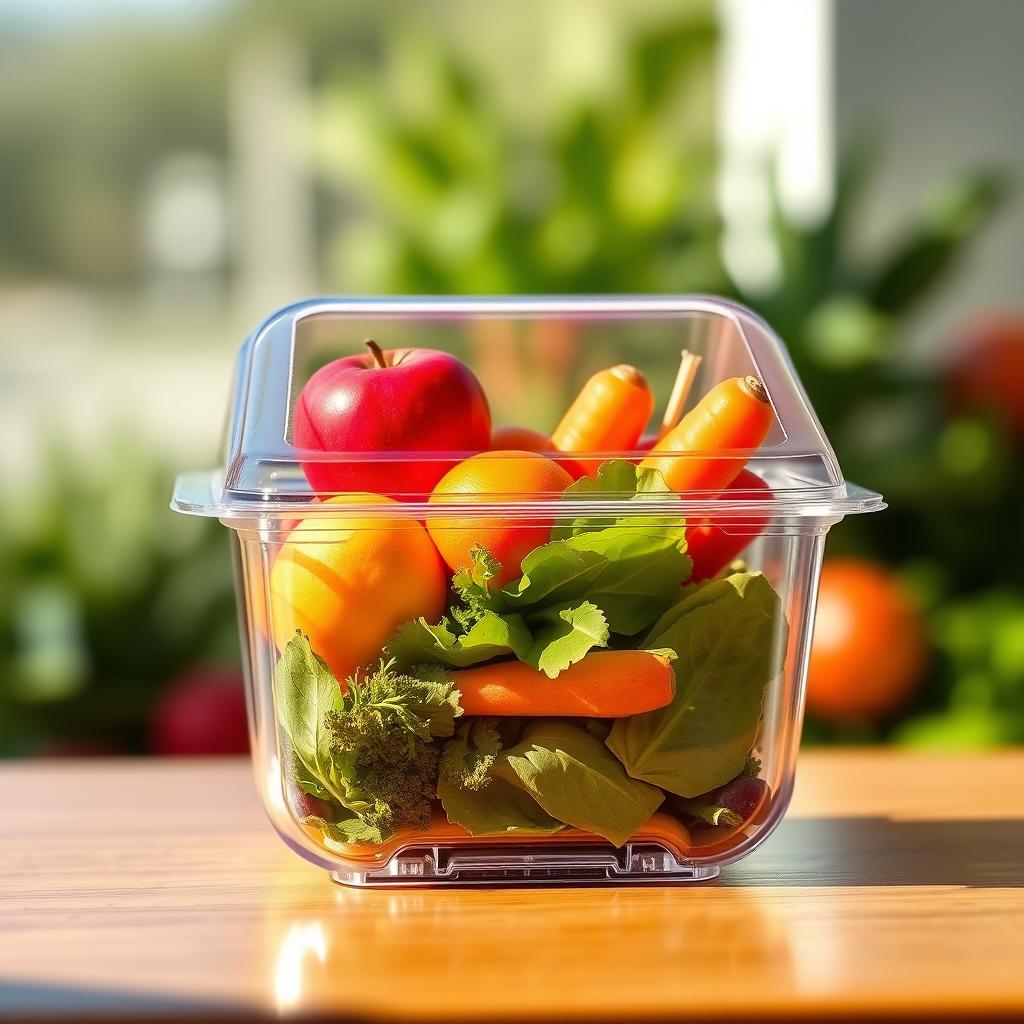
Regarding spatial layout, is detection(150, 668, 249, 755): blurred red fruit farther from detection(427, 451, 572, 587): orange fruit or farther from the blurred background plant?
detection(427, 451, 572, 587): orange fruit

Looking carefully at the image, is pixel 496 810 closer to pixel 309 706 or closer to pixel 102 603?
pixel 309 706

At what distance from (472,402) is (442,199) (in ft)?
4.42

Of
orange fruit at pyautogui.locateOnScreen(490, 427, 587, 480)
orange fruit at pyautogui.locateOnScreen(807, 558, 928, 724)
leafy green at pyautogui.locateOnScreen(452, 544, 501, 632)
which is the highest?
orange fruit at pyautogui.locateOnScreen(490, 427, 587, 480)

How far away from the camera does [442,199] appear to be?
2.00 m

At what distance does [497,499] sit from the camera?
2.09 ft

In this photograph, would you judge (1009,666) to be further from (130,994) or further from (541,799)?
(130,994)

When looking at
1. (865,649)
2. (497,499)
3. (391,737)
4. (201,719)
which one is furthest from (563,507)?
(201,719)

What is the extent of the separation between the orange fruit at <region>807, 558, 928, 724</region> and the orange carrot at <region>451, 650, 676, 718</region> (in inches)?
35.7

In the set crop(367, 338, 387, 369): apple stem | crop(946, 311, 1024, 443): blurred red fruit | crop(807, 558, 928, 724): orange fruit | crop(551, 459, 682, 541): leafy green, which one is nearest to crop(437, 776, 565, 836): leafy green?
crop(551, 459, 682, 541): leafy green

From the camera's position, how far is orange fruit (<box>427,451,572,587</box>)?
0.64 metres

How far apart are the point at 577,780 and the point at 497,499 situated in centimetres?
Answer: 14

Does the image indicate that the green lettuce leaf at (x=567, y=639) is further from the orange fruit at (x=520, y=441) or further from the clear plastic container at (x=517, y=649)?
the orange fruit at (x=520, y=441)

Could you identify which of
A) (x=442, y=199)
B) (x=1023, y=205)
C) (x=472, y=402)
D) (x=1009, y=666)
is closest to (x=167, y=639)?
(x=442, y=199)

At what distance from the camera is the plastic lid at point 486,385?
647 millimetres
